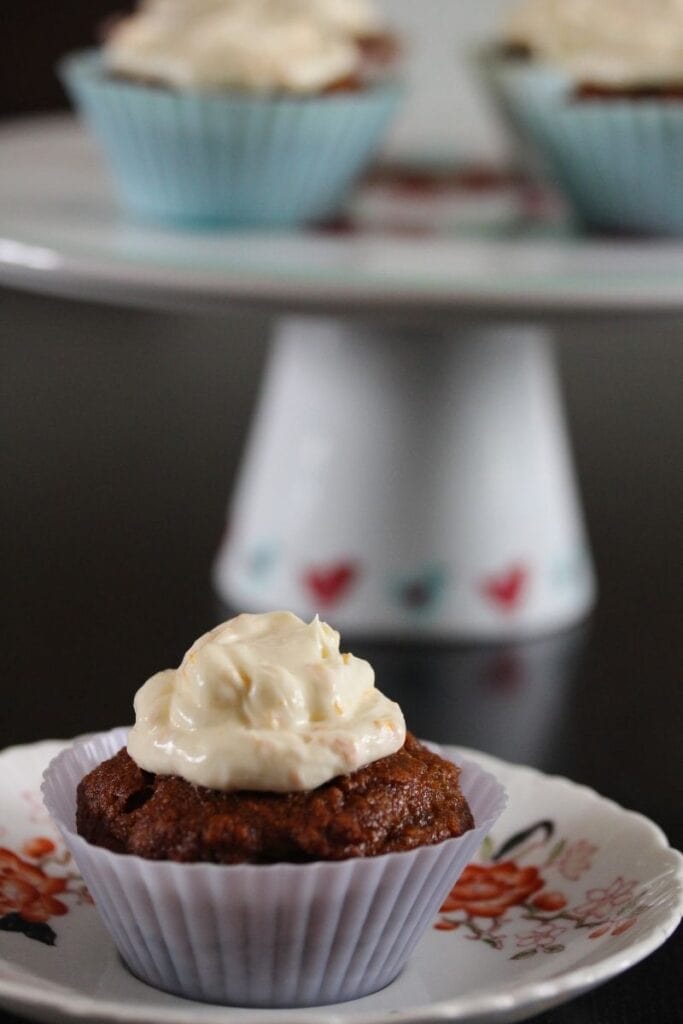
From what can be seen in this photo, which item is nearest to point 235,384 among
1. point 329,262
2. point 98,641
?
point 98,641

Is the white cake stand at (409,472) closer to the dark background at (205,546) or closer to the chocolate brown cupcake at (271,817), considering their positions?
the dark background at (205,546)

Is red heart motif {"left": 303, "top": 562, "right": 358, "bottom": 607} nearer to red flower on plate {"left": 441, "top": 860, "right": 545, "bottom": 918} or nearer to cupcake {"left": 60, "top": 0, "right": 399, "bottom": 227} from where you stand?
cupcake {"left": 60, "top": 0, "right": 399, "bottom": 227}

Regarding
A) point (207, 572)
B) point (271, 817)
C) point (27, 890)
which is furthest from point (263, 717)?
point (207, 572)

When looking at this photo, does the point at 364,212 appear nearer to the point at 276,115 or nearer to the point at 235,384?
the point at 276,115

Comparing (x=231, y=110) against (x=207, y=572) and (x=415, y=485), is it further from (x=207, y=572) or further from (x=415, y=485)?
(x=207, y=572)

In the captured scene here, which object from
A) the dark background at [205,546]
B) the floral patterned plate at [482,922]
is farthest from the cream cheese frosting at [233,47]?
the floral patterned plate at [482,922]

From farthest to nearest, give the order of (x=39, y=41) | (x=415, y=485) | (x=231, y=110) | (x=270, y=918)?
(x=39, y=41) → (x=415, y=485) → (x=231, y=110) → (x=270, y=918)
